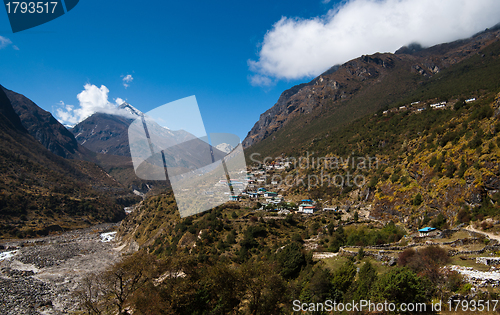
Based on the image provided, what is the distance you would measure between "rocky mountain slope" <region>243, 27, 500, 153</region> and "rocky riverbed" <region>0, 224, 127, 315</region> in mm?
70411

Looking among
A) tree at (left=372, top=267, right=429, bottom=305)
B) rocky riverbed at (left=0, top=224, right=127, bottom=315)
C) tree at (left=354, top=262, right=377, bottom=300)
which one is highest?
tree at (left=372, top=267, right=429, bottom=305)

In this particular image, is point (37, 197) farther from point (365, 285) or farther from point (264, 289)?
point (365, 285)

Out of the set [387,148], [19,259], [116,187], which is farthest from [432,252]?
[116,187]

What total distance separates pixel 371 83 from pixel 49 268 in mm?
130205

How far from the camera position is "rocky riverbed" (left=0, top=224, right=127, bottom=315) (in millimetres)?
25219

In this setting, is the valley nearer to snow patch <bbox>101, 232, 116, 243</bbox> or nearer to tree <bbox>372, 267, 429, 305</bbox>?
tree <bbox>372, 267, 429, 305</bbox>

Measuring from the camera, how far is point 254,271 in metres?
12.4

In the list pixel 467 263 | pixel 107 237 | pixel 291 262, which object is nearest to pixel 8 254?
pixel 107 237

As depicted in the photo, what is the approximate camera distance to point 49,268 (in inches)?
1501

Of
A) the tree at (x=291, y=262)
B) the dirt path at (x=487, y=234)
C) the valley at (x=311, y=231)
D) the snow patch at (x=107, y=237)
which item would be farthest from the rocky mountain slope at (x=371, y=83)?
the tree at (x=291, y=262)

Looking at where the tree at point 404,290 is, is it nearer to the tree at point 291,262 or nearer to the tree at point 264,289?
the tree at point 264,289

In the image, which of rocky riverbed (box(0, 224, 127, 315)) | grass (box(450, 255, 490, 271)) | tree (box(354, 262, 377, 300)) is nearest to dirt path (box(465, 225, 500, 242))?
grass (box(450, 255, 490, 271))

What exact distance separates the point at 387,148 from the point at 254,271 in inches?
1706

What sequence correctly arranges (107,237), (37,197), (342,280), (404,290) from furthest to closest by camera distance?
(37,197), (107,237), (342,280), (404,290)
